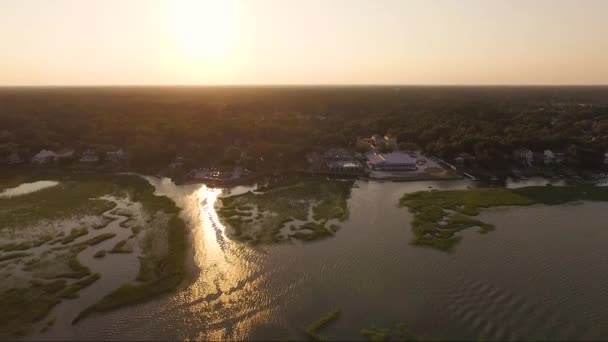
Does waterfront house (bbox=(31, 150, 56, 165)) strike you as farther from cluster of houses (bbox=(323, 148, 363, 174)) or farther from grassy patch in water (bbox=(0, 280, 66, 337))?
cluster of houses (bbox=(323, 148, 363, 174))

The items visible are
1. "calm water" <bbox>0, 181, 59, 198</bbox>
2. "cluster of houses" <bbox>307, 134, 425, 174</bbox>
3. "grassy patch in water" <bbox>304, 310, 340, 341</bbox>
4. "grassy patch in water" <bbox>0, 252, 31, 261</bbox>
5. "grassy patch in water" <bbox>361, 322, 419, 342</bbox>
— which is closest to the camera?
"grassy patch in water" <bbox>361, 322, 419, 342</bbox>

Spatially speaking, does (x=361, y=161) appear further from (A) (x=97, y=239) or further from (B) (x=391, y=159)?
(A) (x=97, y=239)

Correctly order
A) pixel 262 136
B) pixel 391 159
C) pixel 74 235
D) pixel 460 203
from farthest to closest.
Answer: pixel 262 136 → pixel 391 159 → pixel 460 203 → pixel 74 235

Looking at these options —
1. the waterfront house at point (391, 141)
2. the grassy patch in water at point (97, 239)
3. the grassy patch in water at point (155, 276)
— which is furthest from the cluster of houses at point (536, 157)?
the grassy patch in water at point (97, 239)

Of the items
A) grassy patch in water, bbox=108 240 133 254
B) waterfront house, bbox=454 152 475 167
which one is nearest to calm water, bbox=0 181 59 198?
grassy patch in water, bbox=108 240 133 254

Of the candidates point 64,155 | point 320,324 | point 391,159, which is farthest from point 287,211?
point 64,155

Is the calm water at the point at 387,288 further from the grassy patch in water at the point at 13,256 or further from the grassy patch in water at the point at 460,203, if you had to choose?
the grassy patch in water at the point at 13,256
